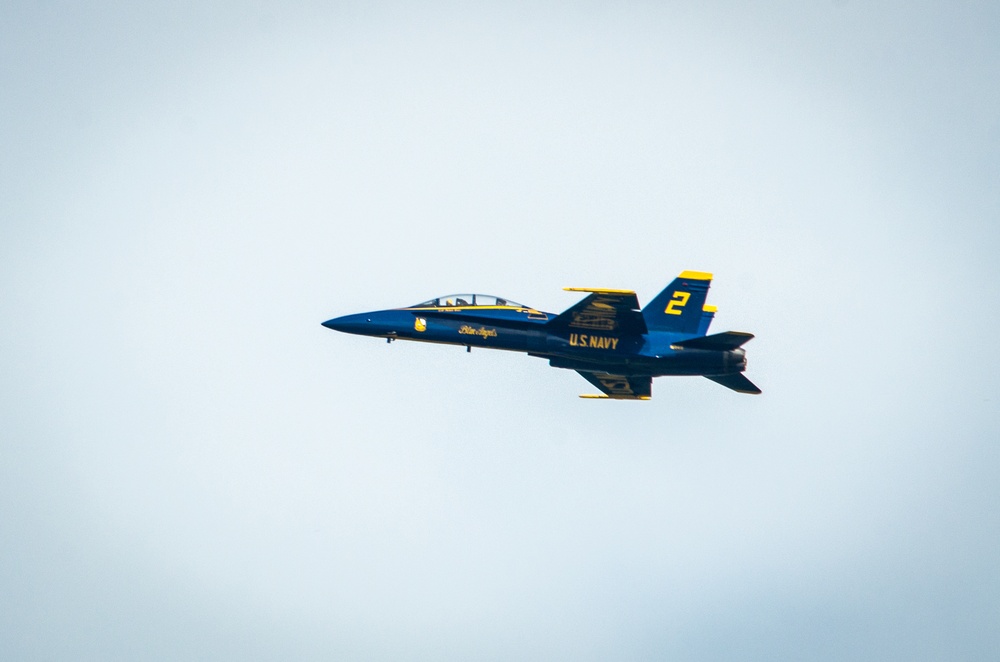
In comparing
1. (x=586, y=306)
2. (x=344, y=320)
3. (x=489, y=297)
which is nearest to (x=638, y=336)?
(x=586, y=306)

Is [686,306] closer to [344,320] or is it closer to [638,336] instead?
[638,336]

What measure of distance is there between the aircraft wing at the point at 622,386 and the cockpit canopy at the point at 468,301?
16.5ft

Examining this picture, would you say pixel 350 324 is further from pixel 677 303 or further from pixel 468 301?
pixel 677 303

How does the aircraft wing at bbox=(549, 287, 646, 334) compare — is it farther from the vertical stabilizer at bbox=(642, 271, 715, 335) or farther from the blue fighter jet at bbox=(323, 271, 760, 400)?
the vertical stabilizer at bbox=(642, 271, 715, 335)

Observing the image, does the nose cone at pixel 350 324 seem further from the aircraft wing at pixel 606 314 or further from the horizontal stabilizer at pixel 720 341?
the horizontal stabilizer at pixel 720 341

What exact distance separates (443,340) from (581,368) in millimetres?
5609

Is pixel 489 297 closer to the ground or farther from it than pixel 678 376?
farther from it

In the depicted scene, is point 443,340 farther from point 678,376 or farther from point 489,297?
point 678,376

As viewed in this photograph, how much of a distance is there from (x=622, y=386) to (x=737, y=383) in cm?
502

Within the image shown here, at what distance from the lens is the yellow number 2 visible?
52812 mm

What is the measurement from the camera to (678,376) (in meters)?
52.6

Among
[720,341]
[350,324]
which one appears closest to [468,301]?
[350,324]

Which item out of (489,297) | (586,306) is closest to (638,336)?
(586,306)

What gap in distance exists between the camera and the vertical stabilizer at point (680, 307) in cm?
5278
